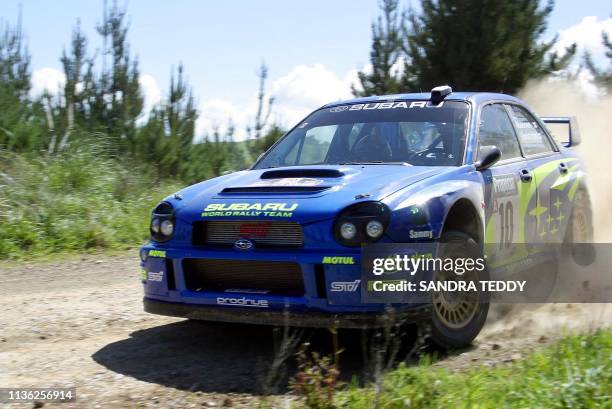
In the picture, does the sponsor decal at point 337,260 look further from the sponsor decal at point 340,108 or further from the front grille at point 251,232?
the sponsor decal at point 340,108

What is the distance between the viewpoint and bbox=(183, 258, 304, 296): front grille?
14.3 ft

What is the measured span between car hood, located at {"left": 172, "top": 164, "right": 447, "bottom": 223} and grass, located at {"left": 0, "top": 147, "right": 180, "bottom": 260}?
4.96 metres

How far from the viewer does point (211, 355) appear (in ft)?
15.5

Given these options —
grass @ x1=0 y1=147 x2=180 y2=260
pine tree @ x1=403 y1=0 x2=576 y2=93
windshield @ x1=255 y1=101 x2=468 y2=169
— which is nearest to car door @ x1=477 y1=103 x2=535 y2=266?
windshield @ x1=255 y1=101 x2=468 y2=169

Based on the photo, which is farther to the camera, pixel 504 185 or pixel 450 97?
pixel 450 97

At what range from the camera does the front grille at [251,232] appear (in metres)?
4.34

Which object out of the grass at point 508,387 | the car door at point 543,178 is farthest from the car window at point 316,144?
the grass at point 508,387

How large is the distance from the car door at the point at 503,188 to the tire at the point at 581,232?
1.02 m

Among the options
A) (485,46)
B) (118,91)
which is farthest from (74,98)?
(485,46)

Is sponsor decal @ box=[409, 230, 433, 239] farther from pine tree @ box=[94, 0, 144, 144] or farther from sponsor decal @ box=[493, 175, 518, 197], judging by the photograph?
pine tree @ box=[94, 0, 144, 144]

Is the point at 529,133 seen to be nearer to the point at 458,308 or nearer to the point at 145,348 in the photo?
the point at 458,308

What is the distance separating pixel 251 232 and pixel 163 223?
2.28 ft

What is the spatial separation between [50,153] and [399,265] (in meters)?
8.64

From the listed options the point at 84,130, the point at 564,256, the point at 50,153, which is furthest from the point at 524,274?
the point at 84,130
